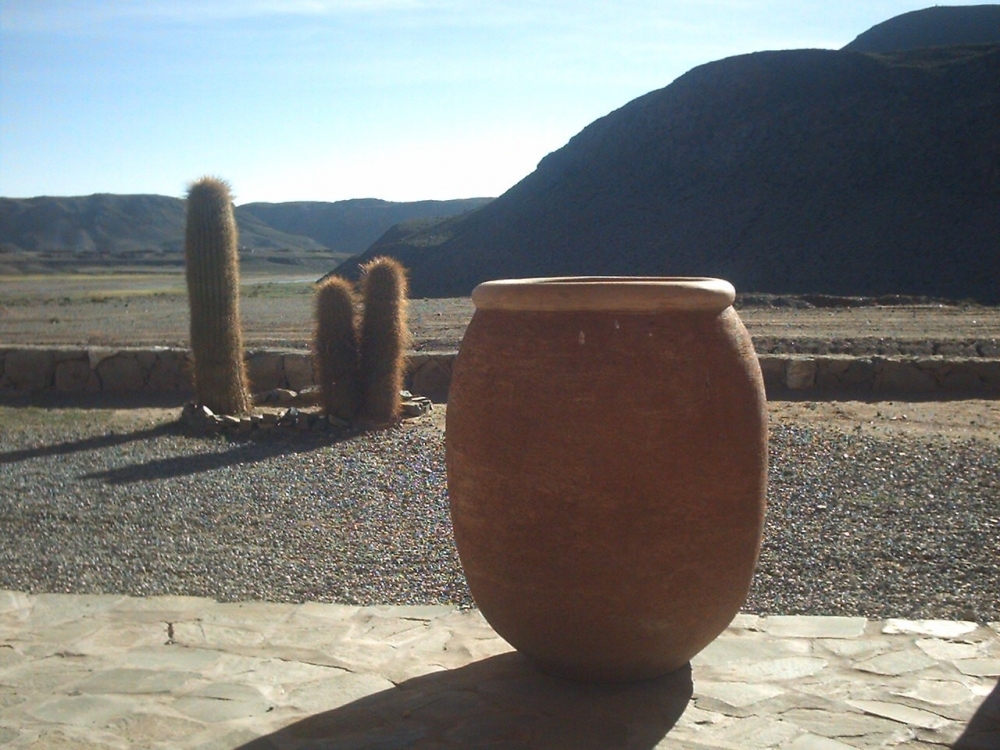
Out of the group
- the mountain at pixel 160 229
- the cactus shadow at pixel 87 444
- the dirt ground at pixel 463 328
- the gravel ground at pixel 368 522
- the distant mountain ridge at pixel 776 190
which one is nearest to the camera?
the gravel ground at pixel 368 522

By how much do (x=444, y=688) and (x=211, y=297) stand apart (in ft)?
23.5

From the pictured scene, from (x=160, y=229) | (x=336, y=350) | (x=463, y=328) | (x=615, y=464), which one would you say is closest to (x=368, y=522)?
(x=615, y=464)

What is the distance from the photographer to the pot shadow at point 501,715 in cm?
307

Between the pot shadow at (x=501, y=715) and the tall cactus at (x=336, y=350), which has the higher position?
the tall cactus at (x=336, y=350)

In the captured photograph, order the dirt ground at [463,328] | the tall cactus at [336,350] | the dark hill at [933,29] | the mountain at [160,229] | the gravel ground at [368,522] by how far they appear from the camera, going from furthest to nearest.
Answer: the mountain at [160,229], the dark hill at [933,29], the tall cactus at [336,350], the dirt ground at [463,328], the gravel ground at [368,522]

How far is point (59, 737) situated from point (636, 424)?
2.12 metres

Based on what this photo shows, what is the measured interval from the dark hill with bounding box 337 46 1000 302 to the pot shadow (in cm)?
2471

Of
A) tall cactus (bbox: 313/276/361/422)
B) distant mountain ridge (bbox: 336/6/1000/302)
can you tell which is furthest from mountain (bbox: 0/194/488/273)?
tall cactus (bbox: 313/276/361/422)

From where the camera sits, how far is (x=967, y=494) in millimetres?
6270

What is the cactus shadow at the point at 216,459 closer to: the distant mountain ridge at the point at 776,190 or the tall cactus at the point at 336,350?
the tall cactus at the point at 336,350

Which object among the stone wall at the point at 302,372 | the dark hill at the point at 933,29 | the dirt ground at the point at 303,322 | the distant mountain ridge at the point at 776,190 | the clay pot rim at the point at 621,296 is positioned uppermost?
the dark hill at the point at 933,29

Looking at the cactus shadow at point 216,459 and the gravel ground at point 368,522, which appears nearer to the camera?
the gravel ground at point 368,522

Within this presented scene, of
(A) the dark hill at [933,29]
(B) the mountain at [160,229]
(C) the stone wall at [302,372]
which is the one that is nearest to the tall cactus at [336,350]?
(C) the stone wall at [302,372]

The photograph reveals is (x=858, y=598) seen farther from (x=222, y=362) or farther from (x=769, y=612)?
(x=222, y=362)
